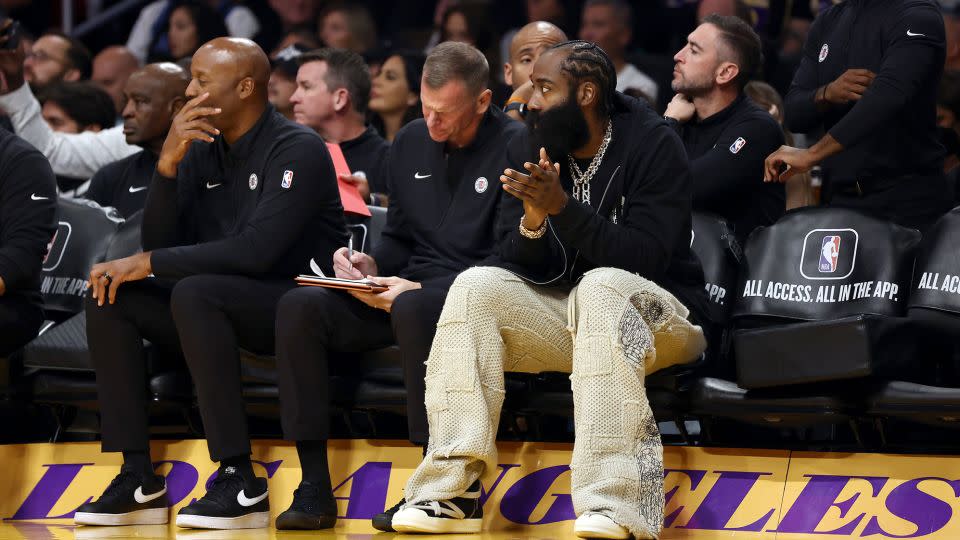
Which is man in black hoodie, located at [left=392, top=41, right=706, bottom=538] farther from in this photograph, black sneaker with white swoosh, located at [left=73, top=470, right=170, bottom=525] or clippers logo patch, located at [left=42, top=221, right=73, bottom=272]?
clippers logo patch, located at [left=42, top=221, right=73, bottom=272]

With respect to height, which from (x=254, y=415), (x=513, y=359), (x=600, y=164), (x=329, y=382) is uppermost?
(x=600, y=164)

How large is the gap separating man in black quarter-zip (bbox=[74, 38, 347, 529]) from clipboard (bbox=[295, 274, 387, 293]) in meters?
0.21

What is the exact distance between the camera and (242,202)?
16.0ft

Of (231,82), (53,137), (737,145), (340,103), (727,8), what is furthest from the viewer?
(727,8)

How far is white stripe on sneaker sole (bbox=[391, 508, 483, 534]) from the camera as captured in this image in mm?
3939

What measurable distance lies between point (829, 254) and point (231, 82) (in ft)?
6.86

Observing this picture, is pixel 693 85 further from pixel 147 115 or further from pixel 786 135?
pixel 147 115

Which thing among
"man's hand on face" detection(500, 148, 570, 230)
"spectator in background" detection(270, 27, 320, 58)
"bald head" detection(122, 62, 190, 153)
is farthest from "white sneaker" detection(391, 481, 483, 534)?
"spectator in background" detection(270, 27, 320, 58)

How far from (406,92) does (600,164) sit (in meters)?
3.11

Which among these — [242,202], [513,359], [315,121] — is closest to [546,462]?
[513,359]

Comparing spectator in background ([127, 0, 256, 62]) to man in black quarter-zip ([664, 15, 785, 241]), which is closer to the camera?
man in black quarter-zip ([664, 15, 785, 241])

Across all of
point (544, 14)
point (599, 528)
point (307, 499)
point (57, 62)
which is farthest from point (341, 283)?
point (57, 62)

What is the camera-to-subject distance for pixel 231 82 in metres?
4.89

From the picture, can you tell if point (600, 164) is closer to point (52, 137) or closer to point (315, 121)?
point (315, 121)
